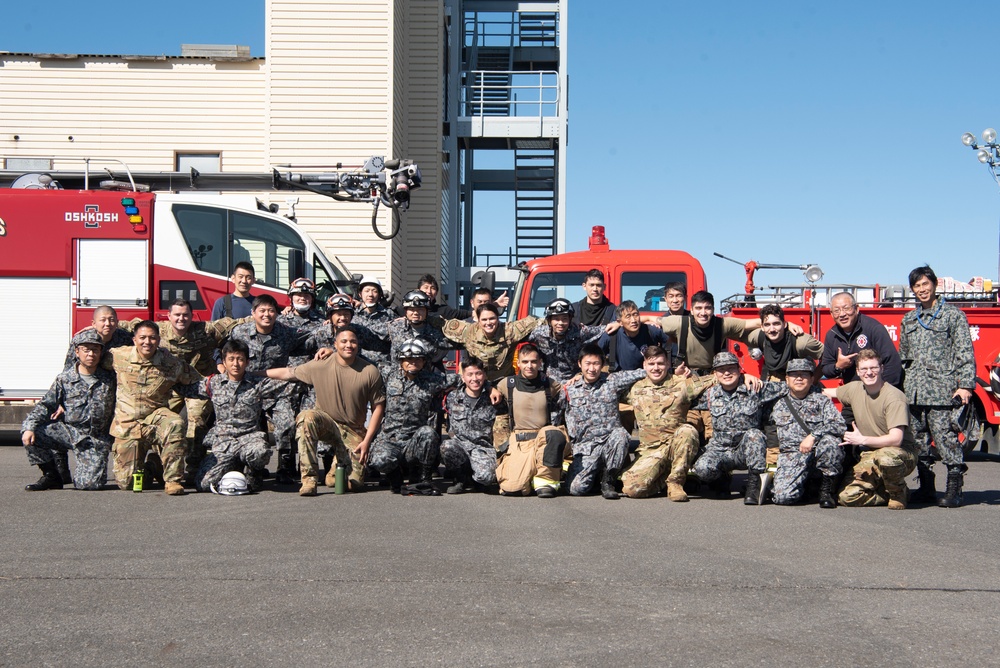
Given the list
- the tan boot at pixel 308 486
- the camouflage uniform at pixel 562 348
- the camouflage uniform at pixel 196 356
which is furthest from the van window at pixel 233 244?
the tan boot at pixel 308 486

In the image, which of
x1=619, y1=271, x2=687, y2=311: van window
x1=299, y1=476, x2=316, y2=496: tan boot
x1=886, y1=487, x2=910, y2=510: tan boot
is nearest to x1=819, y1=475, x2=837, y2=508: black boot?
x1=886, y1=487, x2=910, y2=510: tan boot

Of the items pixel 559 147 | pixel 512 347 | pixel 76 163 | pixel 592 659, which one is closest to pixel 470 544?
pixel 592 659

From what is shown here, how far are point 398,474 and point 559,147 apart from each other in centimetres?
1811

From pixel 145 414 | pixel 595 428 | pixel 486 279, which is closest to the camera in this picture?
pixel 595 428

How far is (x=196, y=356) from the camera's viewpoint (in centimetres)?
1066

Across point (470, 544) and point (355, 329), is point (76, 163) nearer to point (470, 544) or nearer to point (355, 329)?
point (355, 329)

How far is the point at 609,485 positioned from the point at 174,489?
3.69m

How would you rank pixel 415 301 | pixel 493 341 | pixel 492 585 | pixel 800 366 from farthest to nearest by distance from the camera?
pixel 493 341
pixel 415 301
pixel 800 366
pixel 492 585

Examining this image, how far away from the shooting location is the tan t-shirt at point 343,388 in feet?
31.4

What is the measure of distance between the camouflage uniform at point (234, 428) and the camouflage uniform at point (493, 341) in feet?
5.77

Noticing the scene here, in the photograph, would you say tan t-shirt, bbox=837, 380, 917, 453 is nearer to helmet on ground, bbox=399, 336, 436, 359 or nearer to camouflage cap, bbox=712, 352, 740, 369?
camouflage cap, bbox=712, 352, 740, 369

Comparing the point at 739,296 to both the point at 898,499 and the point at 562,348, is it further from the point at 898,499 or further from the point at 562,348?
the point at 898,499

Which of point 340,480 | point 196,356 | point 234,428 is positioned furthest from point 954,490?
point 196,356

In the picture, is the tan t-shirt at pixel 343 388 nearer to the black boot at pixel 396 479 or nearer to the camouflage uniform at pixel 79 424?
the black boot at pixel 396 479
